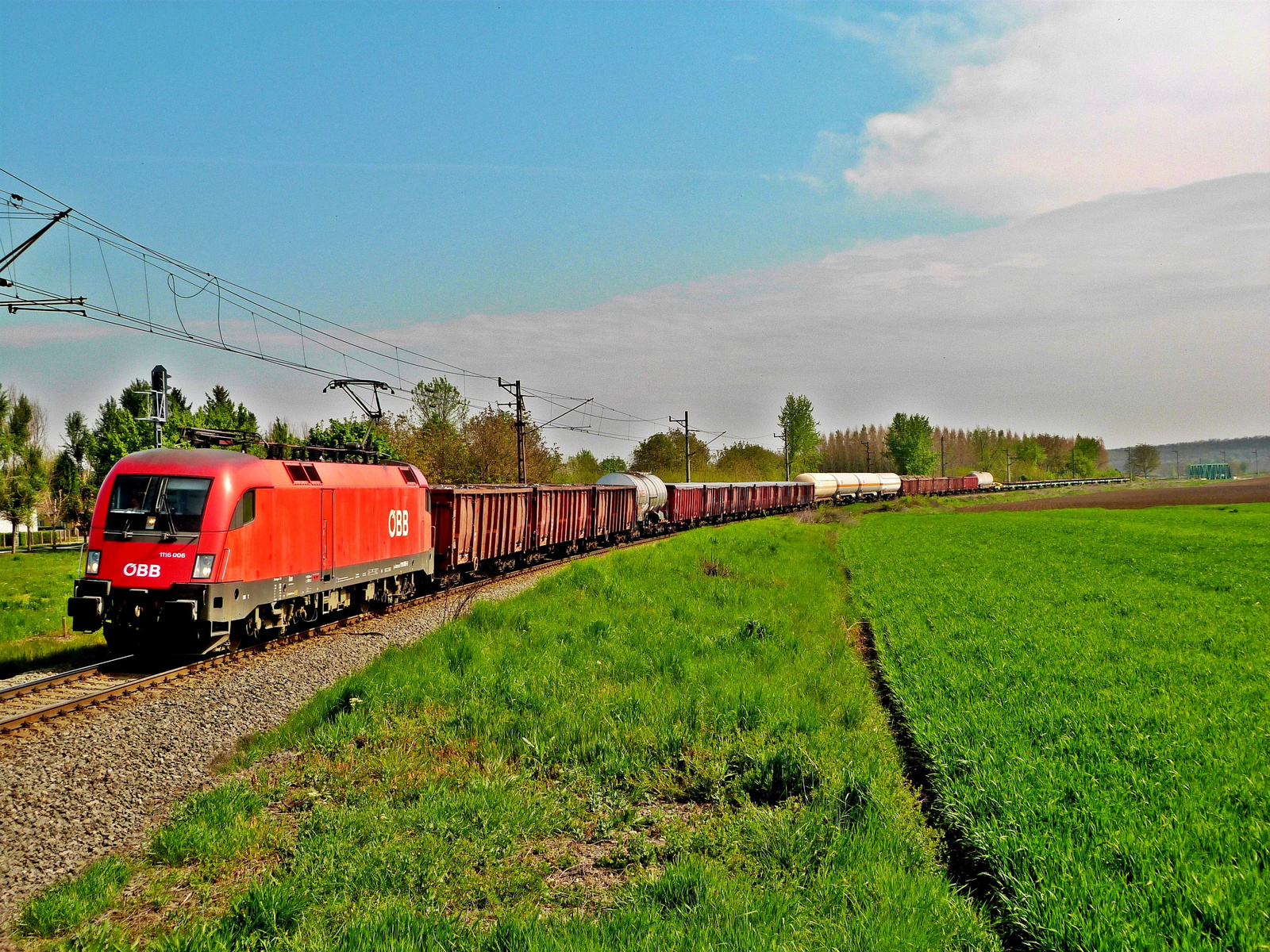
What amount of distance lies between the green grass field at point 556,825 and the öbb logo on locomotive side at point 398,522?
23.0ft

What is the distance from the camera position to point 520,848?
233 inches

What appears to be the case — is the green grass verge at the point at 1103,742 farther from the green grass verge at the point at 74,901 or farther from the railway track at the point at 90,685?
the railway track at the point at 90,685

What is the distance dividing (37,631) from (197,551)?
7185 mm

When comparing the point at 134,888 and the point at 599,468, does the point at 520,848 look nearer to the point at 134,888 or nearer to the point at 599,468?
the point at 134,888

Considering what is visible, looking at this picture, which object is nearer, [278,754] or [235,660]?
[278,754]

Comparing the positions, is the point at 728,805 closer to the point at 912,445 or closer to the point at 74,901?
the point at 74,901

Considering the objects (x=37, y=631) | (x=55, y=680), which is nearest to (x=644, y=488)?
(x=37, y=631)

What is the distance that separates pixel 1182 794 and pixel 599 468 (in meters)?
90.2

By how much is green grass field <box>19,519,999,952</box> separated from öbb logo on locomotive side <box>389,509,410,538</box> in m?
7.00

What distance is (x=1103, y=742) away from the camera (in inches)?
297

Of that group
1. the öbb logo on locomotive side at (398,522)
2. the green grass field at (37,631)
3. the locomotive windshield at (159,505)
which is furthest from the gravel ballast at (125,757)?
the öbb logo on locomotive side at (398,522)

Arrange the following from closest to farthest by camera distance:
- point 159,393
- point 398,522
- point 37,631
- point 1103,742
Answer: point 1103,742 → point 37,631 → point 398,522 → point 159,393

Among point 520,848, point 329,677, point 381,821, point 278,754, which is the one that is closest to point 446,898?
point 520,848

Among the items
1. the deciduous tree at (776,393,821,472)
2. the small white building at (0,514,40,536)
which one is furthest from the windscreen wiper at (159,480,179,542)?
the deciduous tree at (776,393,821,472)
